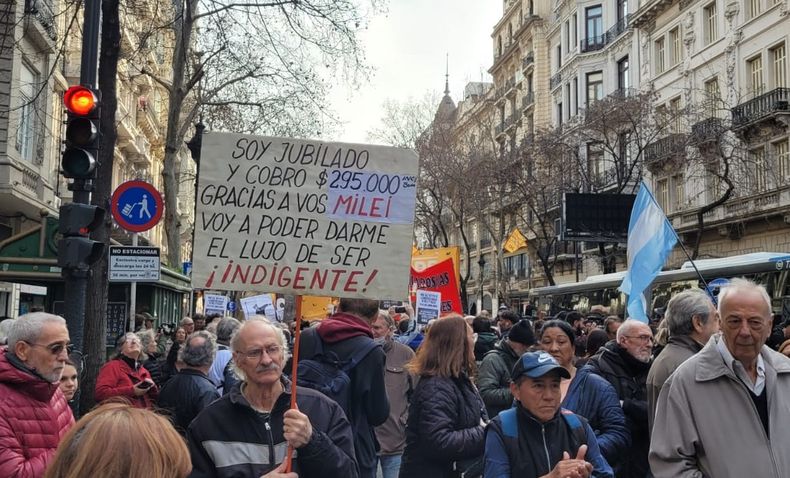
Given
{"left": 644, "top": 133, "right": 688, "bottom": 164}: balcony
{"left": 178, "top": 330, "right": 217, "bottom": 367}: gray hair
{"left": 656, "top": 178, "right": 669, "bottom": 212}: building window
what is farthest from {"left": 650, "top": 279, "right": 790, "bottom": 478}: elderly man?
{"left": 656, "top": 178, "right": 669, "bottom": 212}: building window

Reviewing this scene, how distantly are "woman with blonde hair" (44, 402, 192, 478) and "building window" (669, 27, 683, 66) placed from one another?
40.8 meters

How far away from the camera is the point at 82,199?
8609 millimetres

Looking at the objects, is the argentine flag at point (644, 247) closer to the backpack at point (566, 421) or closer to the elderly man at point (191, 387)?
the elderly man at point (191, 387)

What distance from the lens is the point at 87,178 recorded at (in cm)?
845

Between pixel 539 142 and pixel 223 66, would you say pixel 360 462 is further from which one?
pixel 539 142

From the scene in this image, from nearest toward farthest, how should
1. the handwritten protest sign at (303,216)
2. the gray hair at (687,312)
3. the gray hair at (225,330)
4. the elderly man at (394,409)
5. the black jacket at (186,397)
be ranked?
1. the handwritten protest sign at (303,216)
2. the gray hair at (687,312)
3. the black jacket at (186,397)
4. the elderly man at (394,409)
5. the gray hair at (225,330)

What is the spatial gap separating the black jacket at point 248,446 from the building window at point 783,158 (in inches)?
1240

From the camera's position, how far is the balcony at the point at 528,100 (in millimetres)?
59112

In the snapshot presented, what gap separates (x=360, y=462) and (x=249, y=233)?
5.99 ft

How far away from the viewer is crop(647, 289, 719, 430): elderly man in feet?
17.3

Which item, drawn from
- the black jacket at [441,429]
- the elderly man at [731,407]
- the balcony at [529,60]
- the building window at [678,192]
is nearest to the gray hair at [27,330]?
the black jacket at [441,429]

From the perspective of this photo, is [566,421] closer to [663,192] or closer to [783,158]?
[783,158]

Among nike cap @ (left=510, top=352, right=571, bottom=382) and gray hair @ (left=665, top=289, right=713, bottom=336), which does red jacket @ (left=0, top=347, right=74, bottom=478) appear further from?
gray hair @ (left=665, top=289, right=713, bottom=336)

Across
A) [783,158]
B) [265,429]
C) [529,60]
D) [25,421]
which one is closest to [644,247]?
[265,429]
